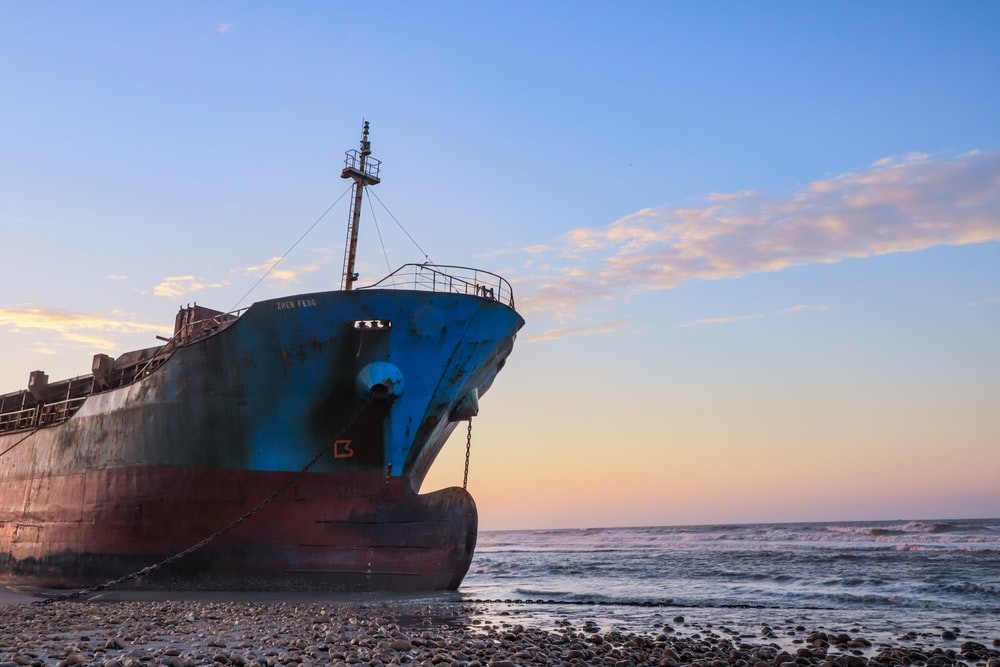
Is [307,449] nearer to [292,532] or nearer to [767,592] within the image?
[292,532]

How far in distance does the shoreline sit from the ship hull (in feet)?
6.70

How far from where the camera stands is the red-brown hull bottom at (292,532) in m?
15.0

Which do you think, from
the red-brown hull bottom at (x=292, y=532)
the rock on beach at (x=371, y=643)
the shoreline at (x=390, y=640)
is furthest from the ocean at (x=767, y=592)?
the red-brown hull bottom at (x=292, y=532)

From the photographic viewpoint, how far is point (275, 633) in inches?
372

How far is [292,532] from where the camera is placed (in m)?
15.2

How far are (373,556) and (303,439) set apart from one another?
2.70 m

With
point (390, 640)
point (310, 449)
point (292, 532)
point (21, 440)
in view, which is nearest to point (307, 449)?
A: point (310, 449)

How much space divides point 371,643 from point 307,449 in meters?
7.18

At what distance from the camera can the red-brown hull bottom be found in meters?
15.0

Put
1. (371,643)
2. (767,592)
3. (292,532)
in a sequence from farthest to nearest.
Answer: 1. (767,592)
2. (292,532)
3. (371,643)

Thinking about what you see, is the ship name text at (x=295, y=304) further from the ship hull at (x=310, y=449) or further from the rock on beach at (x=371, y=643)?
the rock on beach at (x=371, y=643)

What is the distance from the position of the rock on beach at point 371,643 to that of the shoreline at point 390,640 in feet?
0.06

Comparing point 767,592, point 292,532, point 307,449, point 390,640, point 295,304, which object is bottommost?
point 767,592

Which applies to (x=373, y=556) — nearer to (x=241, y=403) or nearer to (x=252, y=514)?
(x=252, y=514)
